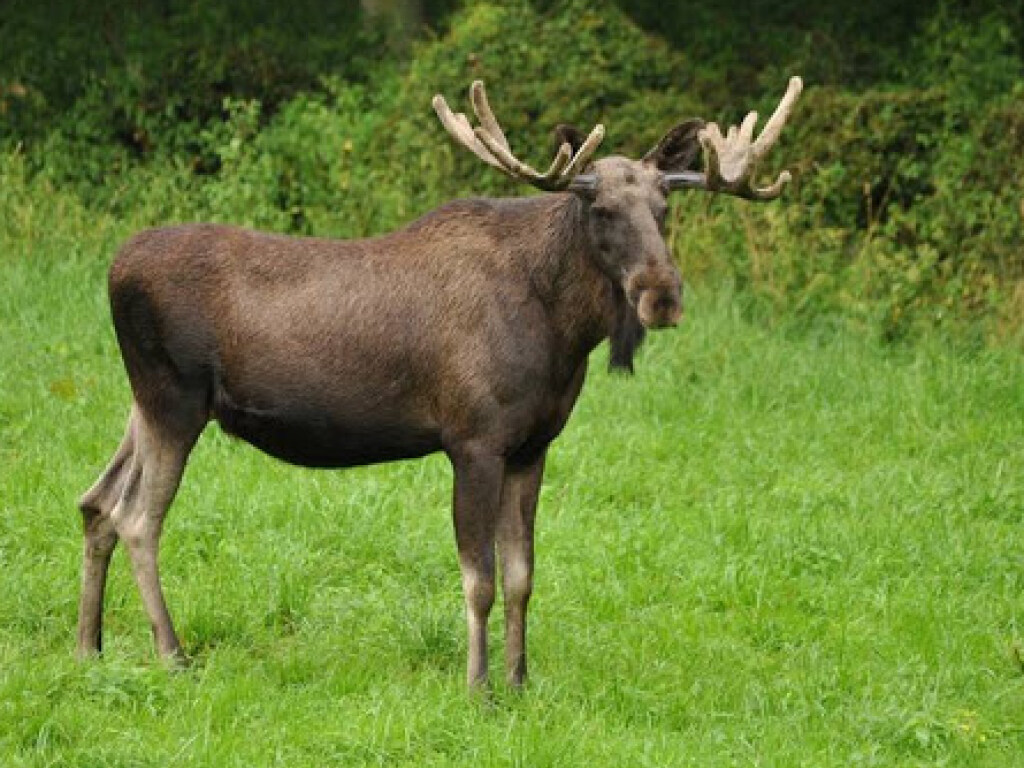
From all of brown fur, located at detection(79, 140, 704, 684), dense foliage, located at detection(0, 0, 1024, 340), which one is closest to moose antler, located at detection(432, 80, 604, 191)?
brown fur, located at detection(79, 140, 704, 684)

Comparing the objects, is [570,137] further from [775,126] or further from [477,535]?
[477,535]

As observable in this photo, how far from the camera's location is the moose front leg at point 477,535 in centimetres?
770

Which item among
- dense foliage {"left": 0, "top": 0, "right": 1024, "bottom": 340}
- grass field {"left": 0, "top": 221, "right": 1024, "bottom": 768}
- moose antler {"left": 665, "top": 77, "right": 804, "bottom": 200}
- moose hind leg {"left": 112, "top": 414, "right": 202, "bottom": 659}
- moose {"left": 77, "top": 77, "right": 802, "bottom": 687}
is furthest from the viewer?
dense foliage {"left": 0, "top": 0, "right": 1024, "bottom": 340}

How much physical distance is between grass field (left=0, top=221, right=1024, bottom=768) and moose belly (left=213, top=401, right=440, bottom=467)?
2.70 ft

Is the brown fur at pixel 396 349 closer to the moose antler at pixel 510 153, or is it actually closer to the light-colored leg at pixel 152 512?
the light-colored leg at pixel 152 512

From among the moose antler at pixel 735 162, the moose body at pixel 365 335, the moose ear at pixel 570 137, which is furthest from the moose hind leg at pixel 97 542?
the moose antler at pixel 735 162

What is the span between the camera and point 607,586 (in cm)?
923

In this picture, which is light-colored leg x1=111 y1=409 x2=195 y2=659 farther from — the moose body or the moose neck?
the moose neck

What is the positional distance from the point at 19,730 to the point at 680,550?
3660 mm

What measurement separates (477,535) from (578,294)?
0.99 m

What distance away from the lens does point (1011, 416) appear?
485 inches

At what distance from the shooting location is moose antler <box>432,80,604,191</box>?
7418 mm

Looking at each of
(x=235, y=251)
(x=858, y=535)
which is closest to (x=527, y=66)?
(x=858, y=535)

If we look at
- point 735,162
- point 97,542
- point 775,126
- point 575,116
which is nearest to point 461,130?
point 735,162
